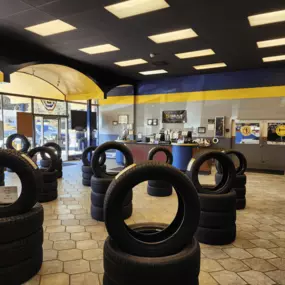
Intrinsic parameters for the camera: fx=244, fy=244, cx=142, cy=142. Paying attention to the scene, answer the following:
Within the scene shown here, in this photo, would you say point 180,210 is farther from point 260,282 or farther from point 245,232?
point 245,232

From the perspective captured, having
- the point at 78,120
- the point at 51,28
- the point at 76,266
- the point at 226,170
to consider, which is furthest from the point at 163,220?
the point at 78,120

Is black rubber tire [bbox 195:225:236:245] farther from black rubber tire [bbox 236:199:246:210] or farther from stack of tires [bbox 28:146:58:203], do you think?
stack of tires [bbox 28:146:58:203]

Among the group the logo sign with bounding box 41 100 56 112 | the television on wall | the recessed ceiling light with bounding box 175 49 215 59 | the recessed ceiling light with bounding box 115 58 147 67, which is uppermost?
the recessed ceiling light with bounding box 175 49 215 59

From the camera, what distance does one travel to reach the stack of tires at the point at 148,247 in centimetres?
144

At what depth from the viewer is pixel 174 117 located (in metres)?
10.8

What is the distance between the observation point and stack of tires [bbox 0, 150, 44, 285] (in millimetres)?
2057

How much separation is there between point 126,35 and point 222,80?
5298 mm

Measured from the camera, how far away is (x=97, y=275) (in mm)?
2330

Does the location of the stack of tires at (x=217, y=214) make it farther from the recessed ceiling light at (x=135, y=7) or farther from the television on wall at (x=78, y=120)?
the television on wall at (x=78, y=120)

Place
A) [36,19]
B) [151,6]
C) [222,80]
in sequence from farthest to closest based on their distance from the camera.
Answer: [222,80]
[36,19]
[151,6]

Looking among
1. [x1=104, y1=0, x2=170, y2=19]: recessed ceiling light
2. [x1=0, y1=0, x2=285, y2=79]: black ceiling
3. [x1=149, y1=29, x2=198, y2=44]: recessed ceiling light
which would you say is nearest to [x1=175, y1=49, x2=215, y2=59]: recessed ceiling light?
[x1=0, y1=0, x2=285, y2=79]: black ceiling

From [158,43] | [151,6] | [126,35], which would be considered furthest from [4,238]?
[158,43]

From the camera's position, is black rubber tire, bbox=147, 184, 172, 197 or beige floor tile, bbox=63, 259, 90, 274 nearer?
beige floor tile, bbox=63, 259, 90, 274

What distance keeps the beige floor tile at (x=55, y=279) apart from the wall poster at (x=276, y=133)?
28.3ft
